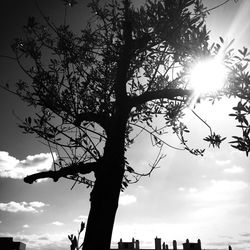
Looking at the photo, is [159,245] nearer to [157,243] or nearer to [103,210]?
[157,243]

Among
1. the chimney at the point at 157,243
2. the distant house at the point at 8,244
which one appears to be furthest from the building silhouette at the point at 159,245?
the distant house at the point at 8,244

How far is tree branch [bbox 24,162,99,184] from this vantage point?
664cm

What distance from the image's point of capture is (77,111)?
25.5ft

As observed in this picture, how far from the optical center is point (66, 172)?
6723mm

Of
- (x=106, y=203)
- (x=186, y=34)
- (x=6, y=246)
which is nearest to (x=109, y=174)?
(x=106, y=203)

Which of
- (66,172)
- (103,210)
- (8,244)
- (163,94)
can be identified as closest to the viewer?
(103,210)

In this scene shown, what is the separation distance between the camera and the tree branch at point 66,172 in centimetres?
664

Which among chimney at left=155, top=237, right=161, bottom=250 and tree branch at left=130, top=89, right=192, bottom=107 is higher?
chimney at left=155, top=237, right=161, bottom=250

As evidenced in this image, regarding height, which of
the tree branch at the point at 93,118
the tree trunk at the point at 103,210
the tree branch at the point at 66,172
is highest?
the tree branch at the point at 93,118

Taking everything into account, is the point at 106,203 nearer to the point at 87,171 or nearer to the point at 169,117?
the point at 87,171

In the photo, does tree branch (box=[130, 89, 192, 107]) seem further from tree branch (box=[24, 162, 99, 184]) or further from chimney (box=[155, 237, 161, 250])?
chimney (box=[155, 237, 161, 250])

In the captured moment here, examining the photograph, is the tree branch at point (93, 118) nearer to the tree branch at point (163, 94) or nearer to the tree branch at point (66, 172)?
the tree branch at point (163, 94)

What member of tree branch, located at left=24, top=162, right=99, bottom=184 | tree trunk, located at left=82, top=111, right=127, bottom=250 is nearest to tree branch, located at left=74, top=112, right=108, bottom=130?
tree trunk, located at left=82, top=111, right=127, bottom=250

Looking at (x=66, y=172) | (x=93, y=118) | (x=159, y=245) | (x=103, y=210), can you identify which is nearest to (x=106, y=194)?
(x=103, y=210)
